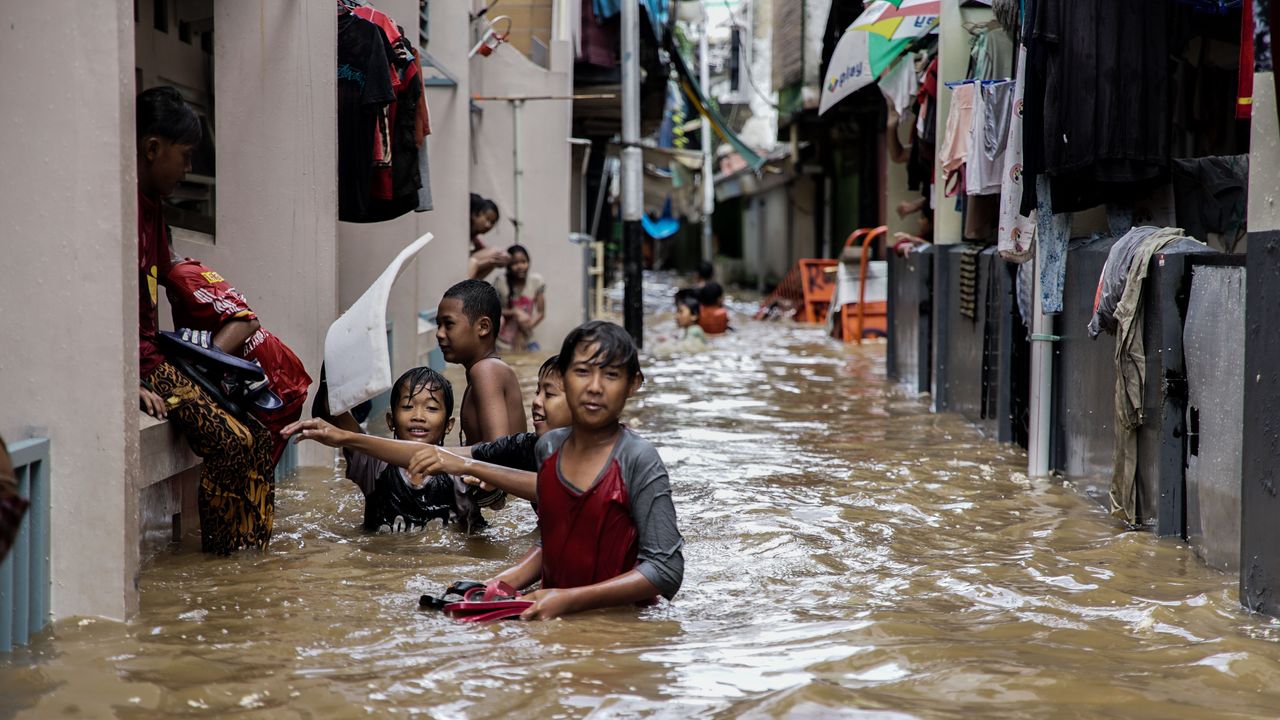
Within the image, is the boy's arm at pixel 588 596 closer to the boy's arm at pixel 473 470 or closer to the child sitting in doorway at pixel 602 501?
the child sitting in doorway at pixel 602 501

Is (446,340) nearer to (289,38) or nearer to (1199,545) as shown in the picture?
(289,38)

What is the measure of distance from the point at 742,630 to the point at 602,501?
61 centimetres

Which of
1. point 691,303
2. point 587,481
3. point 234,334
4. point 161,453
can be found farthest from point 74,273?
point 691,303

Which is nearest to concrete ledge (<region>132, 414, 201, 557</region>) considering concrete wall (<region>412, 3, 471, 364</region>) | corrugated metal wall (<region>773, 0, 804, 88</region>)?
concrete wall (<region>412, 3, 471, 364</region>)

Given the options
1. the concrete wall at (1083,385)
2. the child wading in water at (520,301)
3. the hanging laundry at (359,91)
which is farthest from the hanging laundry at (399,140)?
the child wading in water at (520,301)

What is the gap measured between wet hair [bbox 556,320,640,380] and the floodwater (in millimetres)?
824

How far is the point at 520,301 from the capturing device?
51.8ft

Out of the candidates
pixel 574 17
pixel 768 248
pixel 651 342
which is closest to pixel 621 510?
pixel 651 342

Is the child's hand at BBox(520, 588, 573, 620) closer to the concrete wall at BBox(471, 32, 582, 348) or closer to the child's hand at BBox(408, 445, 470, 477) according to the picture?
the child's hand at BBox(408, 445, 470, 477)

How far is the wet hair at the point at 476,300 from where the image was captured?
604cm

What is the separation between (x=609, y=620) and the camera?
452 cm

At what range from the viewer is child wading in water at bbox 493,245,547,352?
15422mm

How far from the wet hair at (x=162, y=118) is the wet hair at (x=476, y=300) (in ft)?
4.47

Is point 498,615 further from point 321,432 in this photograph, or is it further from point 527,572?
point 321,432
